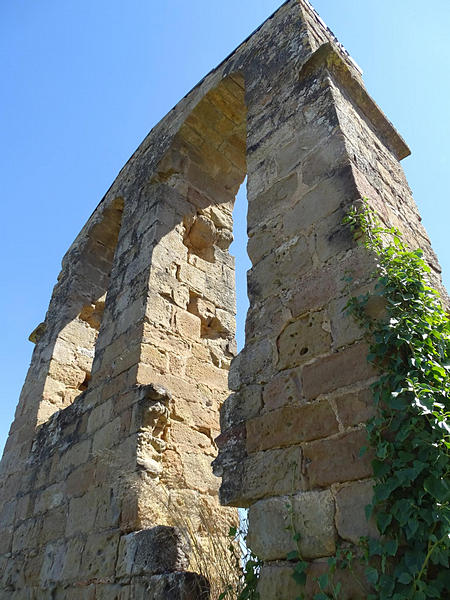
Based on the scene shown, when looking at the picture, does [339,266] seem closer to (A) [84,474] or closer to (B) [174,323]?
(B) [174,323]

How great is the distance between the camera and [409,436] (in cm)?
159

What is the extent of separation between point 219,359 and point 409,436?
2.58 metres

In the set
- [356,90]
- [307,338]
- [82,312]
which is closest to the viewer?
[307,338]

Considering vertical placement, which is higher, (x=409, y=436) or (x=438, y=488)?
(x=409, y=436)

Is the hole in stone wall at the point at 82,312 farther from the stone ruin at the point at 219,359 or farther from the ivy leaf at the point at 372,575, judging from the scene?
the ivy leaf at the point at 372,575

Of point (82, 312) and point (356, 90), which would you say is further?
point (82, 312)

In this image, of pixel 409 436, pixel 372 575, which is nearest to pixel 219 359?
pixel 409 436

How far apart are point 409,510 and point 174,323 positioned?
2.66 metres

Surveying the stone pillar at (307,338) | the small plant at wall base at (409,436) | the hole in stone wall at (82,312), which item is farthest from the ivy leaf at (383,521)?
the hole in stone wall at (82,312)

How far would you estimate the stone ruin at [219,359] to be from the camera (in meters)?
1.95

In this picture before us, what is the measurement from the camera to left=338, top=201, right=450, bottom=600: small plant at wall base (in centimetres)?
140

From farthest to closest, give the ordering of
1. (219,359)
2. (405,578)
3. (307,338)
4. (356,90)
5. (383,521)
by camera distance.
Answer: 1. (219,359)
2. (356,90)
3. (307,338)
4. (383,521)
5. (405,578)

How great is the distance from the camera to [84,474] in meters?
3.48

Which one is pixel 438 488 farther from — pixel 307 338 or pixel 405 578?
pixel 307 338
